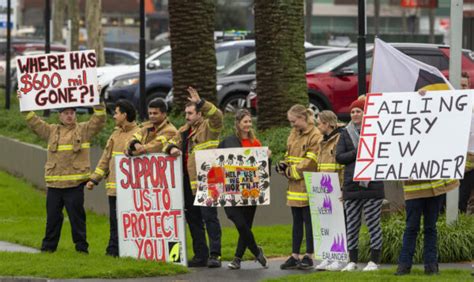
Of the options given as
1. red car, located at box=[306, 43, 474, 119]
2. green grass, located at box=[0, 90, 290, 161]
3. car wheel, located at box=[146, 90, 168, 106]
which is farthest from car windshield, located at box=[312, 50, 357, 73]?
car wheel, located at box=[146, 90, 168, 106]

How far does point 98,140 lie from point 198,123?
24.3 ft

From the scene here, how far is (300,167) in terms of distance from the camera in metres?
13.1

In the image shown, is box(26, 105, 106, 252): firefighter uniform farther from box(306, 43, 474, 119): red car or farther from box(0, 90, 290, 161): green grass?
box(306, 43, 474, 119): red car

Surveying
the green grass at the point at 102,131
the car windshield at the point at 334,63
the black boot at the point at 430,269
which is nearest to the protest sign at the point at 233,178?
the black boot at the point at 430,269

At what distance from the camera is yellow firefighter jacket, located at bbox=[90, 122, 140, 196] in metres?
13.8

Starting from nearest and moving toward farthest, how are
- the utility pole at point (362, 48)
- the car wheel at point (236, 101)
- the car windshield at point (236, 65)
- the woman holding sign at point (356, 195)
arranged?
the woman holding sign at point (356, 195)
the utility pole at point (362, 48)
the car wheel at point (236, 101)
the car windshield at point (236, 65)

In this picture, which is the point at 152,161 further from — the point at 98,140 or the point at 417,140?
the point at 98,140

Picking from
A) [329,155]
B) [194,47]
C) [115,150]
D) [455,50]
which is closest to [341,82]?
[194,47]

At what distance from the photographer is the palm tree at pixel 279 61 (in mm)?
19781

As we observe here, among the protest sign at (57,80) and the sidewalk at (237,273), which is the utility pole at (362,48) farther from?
the protest sign at (57,80)

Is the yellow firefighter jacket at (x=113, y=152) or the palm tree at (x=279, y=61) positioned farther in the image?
the palm tree at (x=279, y=61)

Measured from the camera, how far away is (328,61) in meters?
25.0

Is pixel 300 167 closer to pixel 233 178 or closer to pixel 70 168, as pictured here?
pixel 233 178

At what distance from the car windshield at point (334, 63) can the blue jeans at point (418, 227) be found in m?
12.6
